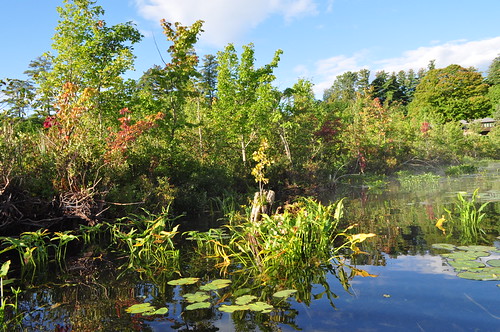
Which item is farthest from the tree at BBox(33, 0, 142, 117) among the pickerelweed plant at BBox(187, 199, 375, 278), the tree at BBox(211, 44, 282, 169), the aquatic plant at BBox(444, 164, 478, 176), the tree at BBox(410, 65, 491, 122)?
the tree at BBox(410, 65, 491, 122)

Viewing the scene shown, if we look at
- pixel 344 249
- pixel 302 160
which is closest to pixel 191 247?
pixel 344 249

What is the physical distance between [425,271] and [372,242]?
1563 millimetres

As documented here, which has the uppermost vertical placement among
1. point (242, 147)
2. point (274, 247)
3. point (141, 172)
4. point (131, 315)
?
point (242, 147)

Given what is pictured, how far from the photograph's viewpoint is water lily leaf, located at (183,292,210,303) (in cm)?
360

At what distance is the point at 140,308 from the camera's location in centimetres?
341

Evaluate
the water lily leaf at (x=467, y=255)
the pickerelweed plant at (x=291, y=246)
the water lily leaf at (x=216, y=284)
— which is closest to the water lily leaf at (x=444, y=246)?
the water lily leaf at (x=467, y=255)

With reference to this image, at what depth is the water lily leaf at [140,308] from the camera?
3324 mm

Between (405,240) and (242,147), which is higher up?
(242,147)

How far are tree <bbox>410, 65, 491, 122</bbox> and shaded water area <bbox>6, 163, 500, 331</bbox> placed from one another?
4880cm

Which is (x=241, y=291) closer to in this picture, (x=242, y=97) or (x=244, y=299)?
(x=244, y=299)

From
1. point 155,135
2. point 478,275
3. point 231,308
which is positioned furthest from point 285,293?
point 155,135

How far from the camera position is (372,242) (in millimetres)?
5859

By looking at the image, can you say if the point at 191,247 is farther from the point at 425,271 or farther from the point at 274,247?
the point at 425,271

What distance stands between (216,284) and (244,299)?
25.4 inches
